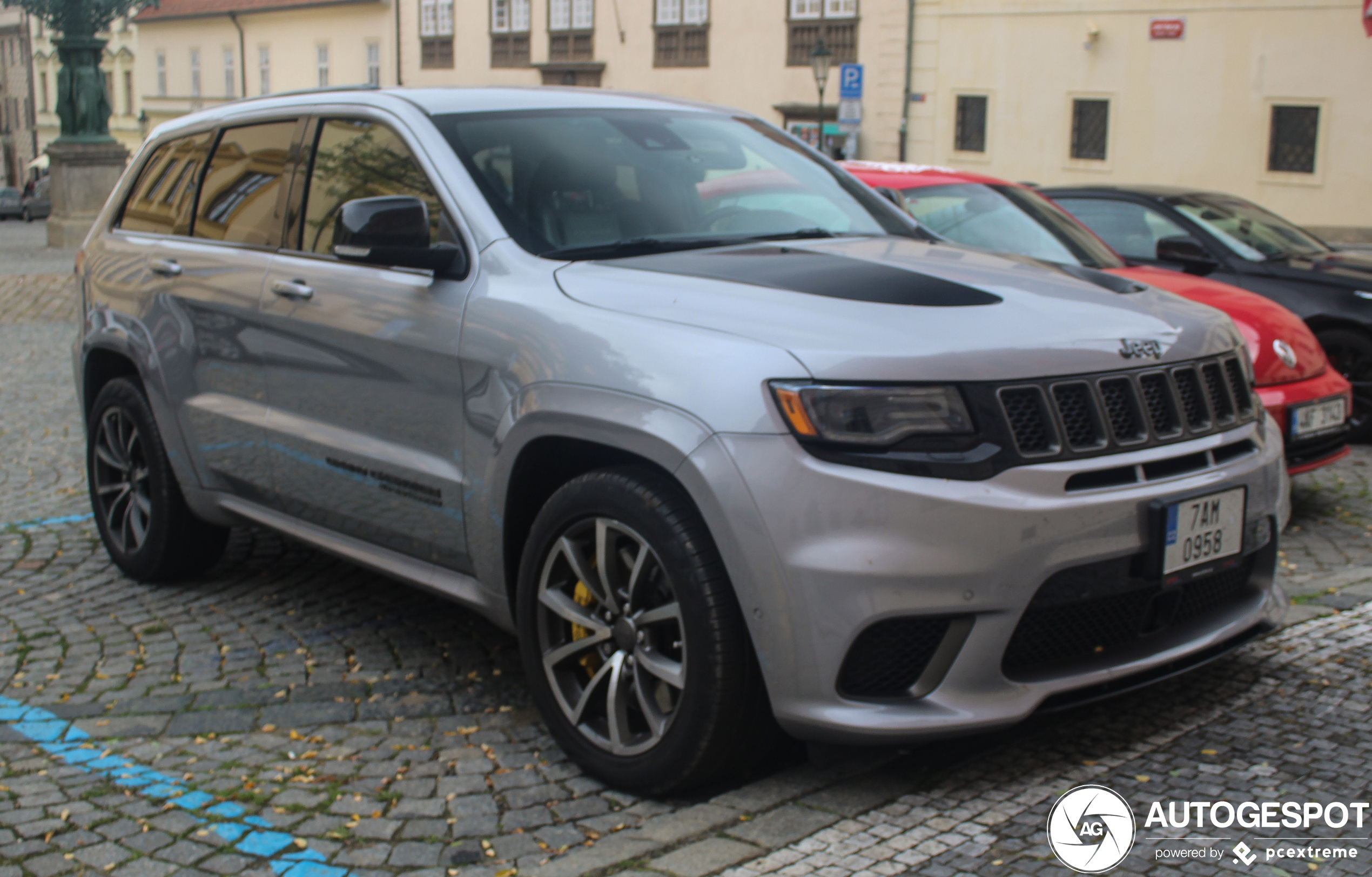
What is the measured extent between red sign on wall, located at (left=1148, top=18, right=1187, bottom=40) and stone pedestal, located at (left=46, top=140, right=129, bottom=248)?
68.6 feet

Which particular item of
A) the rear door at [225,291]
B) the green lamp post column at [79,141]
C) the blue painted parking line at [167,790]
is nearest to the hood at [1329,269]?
the rear door at [225,291]

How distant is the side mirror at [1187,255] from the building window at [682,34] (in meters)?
32.9

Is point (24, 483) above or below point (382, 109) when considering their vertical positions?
below

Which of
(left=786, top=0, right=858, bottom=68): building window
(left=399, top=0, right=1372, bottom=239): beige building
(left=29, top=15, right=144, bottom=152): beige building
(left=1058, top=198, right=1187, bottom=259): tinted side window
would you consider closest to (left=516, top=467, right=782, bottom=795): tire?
(left=1058, top=198, right=1187, bottom=259): tinted side window

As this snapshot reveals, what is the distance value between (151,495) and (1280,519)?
3.88m

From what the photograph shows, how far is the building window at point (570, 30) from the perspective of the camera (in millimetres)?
42750

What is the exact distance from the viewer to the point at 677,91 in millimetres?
40500

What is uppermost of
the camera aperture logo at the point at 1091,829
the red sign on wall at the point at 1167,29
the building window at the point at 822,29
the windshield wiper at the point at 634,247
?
the building window at the point at 822,29

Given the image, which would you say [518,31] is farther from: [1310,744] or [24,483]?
[1310,744]

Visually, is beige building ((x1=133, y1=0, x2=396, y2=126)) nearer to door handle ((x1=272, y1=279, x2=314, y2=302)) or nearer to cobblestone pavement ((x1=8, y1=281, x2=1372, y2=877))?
door handle ((x1=272, y1=279, x2=314, y2=302))

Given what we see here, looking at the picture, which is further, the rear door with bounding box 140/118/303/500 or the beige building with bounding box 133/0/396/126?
the beige building with bounding box 133/0/396/126

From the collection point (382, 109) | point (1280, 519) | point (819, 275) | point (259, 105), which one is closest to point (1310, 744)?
point (1280, 519)

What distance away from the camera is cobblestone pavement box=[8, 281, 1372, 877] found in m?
3.03

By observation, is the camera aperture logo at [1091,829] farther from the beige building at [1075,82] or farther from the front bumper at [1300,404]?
the beige building at [1075,82]
